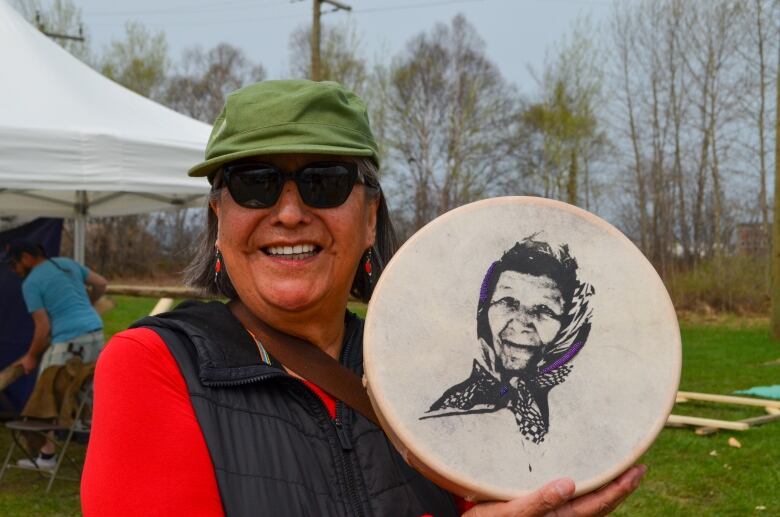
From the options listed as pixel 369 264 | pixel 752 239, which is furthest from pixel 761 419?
pixel 752 239

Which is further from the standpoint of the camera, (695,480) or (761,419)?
(761,419)

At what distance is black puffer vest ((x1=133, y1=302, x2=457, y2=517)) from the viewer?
3.98ft

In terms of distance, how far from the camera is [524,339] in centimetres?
122

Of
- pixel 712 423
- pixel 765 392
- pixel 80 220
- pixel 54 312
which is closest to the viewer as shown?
pixel 54 312

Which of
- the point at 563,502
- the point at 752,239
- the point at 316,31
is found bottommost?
the point at 563,502

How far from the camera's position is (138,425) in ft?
3.84

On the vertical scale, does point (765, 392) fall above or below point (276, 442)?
below

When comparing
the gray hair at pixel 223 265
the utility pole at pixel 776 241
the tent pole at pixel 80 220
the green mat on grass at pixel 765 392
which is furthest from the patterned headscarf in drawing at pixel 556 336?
the utility pole at pixel 776 241

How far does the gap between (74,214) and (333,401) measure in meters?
6.10

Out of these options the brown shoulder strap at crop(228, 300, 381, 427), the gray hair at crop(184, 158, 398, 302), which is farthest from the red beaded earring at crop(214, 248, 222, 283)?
the brown shoulder strap at crop(228, 300, 381, 427)

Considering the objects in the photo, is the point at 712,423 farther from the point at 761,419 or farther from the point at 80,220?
the point at 80,220

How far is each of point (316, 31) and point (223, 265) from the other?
14302 mm

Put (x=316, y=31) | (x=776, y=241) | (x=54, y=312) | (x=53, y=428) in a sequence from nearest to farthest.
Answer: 1. (x=53, y=428)
2. (x=54, y=312)
3. (x=776, y=241)
4. (x=316, y=31)

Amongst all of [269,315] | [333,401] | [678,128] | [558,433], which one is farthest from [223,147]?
[678,128]
